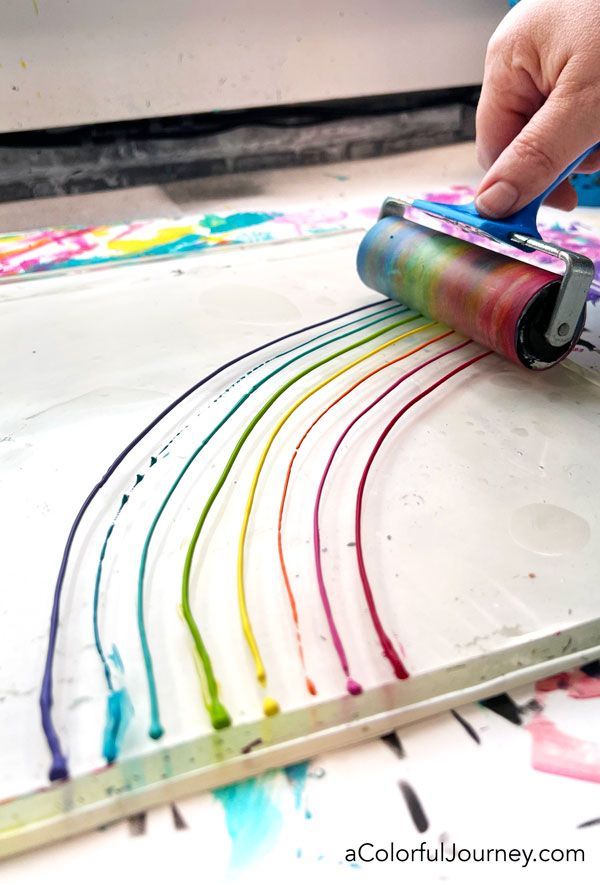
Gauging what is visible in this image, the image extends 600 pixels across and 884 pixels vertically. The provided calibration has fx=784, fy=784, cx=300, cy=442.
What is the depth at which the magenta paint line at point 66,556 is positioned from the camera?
0.55 metres

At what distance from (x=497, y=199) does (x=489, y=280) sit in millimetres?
98

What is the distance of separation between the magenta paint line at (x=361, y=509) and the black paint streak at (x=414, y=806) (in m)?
0.08

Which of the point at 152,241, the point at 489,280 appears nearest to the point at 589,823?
the point at 489,280

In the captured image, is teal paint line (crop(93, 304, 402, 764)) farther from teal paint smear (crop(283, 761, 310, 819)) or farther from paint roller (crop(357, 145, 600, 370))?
paint roller (crop(357, 145, 600, 370))

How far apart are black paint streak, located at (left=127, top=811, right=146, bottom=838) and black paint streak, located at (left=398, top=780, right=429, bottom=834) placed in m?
0.18

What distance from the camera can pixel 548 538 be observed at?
2.41 ft

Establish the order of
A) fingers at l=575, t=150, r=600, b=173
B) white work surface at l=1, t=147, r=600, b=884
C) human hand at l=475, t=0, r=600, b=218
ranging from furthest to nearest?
1. fingers at l=575, t=150, r=600, b=173
2. human hand at l=475, t=0, r=600, b=218
3. white work surface at l=1, t=147, r=600, b=884

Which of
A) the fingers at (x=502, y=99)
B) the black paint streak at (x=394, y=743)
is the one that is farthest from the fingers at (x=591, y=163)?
the black paint streak at (x=394, y=743)

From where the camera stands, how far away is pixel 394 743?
589 mm

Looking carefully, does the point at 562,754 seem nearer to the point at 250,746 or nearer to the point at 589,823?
the point at 589,823

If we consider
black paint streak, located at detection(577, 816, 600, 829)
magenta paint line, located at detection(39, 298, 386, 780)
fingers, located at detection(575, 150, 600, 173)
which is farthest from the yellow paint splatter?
black paint streak, located at detection(577, 816, 600, 829)

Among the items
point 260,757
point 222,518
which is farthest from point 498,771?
point 222,518

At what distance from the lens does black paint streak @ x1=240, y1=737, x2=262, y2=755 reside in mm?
569

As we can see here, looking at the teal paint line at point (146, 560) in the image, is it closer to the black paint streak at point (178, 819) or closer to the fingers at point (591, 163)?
the black paint streak at point (178, 819)
